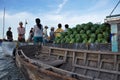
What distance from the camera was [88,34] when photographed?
829cm

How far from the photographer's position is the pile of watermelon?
776 centimetres

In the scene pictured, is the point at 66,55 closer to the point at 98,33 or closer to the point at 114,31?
the point at 98,33

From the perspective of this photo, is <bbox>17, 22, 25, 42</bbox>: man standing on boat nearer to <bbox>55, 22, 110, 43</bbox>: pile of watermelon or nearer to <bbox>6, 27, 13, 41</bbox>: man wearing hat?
<bbox>6, 27, 13, 41</bbox>: man wearing hat

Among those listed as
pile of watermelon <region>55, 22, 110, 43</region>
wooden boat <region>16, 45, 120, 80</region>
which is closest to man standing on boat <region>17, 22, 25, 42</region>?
wooden boat <region>16, 45, 120, 80</region>

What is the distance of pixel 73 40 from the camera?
28.3ft

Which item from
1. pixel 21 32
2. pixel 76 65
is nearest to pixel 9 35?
pixel 21 32

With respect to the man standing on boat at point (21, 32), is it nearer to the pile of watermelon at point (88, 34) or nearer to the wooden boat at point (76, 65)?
the wooden boat at point (76, 65)

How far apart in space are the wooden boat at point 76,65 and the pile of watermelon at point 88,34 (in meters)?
0.58

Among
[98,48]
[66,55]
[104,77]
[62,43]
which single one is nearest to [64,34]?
[62,43]

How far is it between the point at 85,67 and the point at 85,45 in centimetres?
78

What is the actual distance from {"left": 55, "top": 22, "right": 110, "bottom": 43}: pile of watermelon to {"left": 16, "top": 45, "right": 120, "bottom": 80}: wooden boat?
1.91 feet

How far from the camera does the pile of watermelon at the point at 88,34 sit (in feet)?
25.5

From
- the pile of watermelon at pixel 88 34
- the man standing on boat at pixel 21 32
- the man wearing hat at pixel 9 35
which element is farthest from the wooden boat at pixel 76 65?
the man wearing hat at pixel 9 35

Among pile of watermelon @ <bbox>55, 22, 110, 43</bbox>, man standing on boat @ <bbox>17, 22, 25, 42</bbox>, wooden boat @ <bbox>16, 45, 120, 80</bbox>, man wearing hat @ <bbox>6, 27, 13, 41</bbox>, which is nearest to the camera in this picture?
wooden boat @ <bbox>16, 45, 120, 80</bbox>
